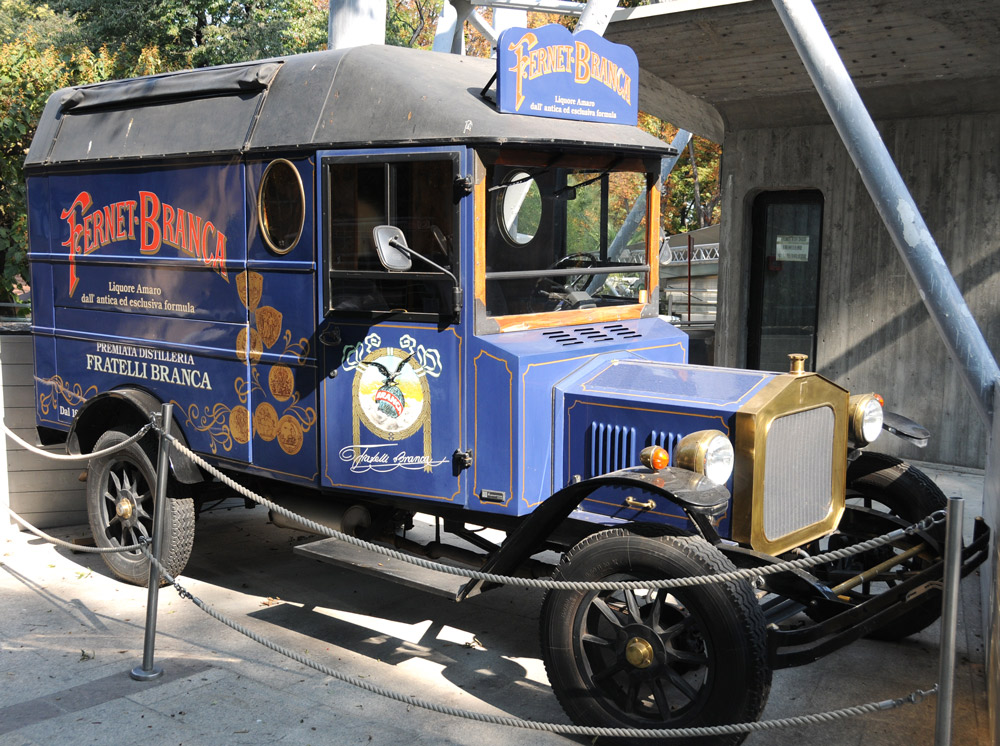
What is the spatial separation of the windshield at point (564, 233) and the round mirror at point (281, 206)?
1.06 metres

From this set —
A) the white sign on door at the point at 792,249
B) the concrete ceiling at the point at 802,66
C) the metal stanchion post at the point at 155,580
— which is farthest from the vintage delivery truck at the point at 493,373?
the white sign on door at the point at 792,249

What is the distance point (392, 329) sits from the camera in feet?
16.3

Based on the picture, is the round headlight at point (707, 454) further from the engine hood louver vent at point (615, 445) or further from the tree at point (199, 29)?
the tree at point (199, 29)

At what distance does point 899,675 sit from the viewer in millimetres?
5062

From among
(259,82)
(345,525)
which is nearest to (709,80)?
(259,82)

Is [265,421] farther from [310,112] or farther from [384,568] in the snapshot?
[310,112]

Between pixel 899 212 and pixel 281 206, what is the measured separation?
3.59 m

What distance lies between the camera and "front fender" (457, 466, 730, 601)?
159 inches

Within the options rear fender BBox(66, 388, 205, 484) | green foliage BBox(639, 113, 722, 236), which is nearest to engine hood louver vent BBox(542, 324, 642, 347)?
rear fender BBox(66, 388, 205, 484)

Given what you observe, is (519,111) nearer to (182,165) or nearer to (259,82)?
(259,82)

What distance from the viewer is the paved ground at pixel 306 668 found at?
4391mm

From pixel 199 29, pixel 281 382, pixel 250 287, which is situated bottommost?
pixel 281 382

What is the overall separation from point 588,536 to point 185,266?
2.85m

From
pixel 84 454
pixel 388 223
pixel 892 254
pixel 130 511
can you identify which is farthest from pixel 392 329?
pixel 892 254
